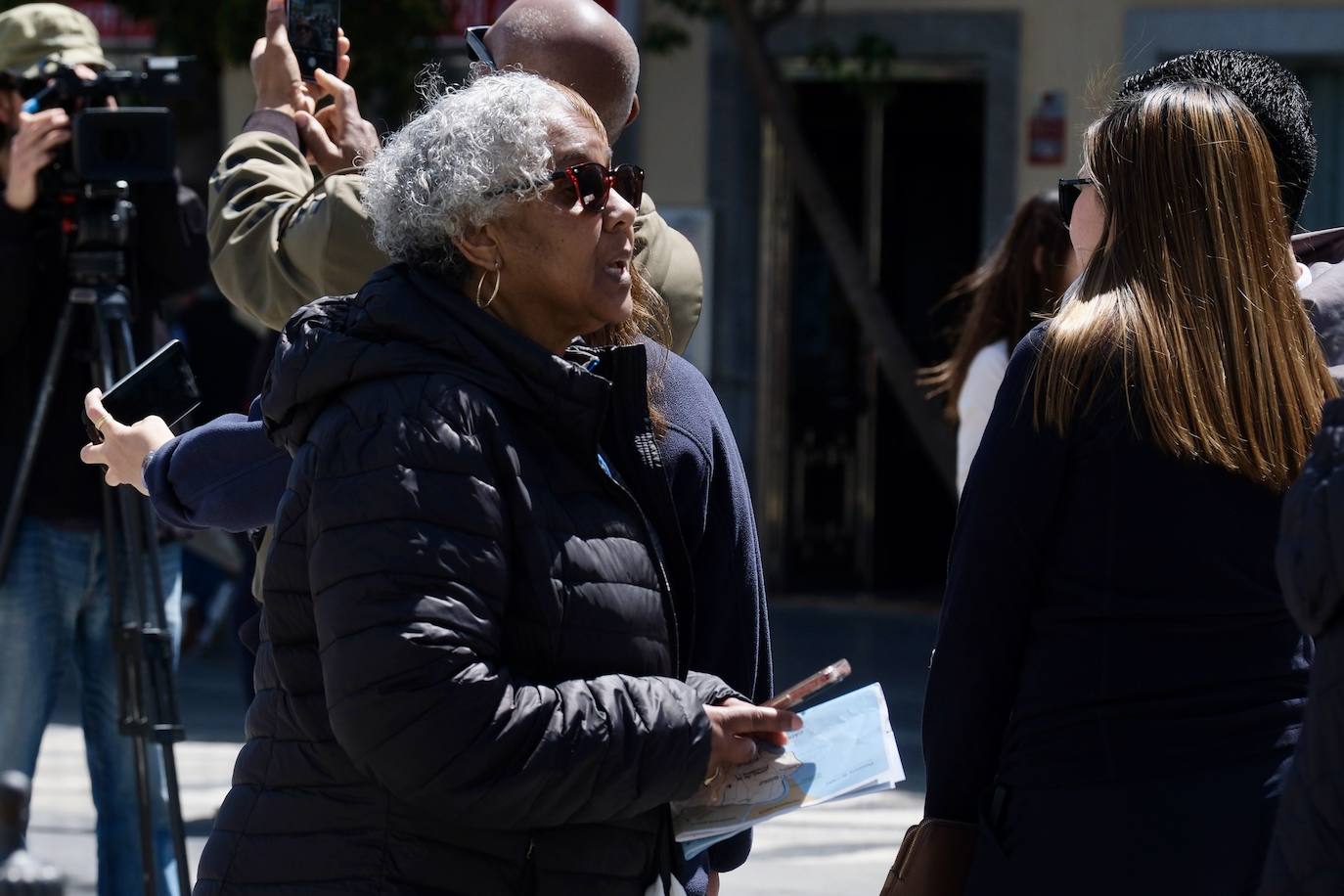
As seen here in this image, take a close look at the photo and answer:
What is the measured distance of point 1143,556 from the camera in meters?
2.30

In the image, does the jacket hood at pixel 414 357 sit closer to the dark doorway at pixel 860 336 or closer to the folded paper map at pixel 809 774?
the folded paper map at pixel 809 774

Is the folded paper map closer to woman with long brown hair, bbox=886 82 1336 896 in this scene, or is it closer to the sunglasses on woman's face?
woman with long brown hair, bbox=886 82 1336 896

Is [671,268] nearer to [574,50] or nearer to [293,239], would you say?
[574,50]

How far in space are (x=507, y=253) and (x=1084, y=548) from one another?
76 cm

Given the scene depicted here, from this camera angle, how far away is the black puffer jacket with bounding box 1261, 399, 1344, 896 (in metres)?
1.82

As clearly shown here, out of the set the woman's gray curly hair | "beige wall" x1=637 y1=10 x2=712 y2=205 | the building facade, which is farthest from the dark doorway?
the woman's gray curly hair

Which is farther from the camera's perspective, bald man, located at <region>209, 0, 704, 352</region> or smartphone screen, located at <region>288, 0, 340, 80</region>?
smartphone screen, located at <region>288, 0, 340, 80</region>

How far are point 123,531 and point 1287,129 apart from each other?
272cm

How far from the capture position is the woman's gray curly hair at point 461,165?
2229 mm

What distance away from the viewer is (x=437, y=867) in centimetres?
213

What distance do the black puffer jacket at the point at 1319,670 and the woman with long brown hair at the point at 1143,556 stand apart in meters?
0.38

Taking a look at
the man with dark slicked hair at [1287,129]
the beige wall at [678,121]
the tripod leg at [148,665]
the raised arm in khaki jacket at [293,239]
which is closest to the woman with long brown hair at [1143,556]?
the man with dark slicked hair at [1287,129]

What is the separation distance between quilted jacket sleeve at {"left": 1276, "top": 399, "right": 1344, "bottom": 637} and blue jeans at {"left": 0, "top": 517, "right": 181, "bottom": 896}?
295 cm

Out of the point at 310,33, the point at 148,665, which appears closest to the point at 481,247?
the point at 310,33
